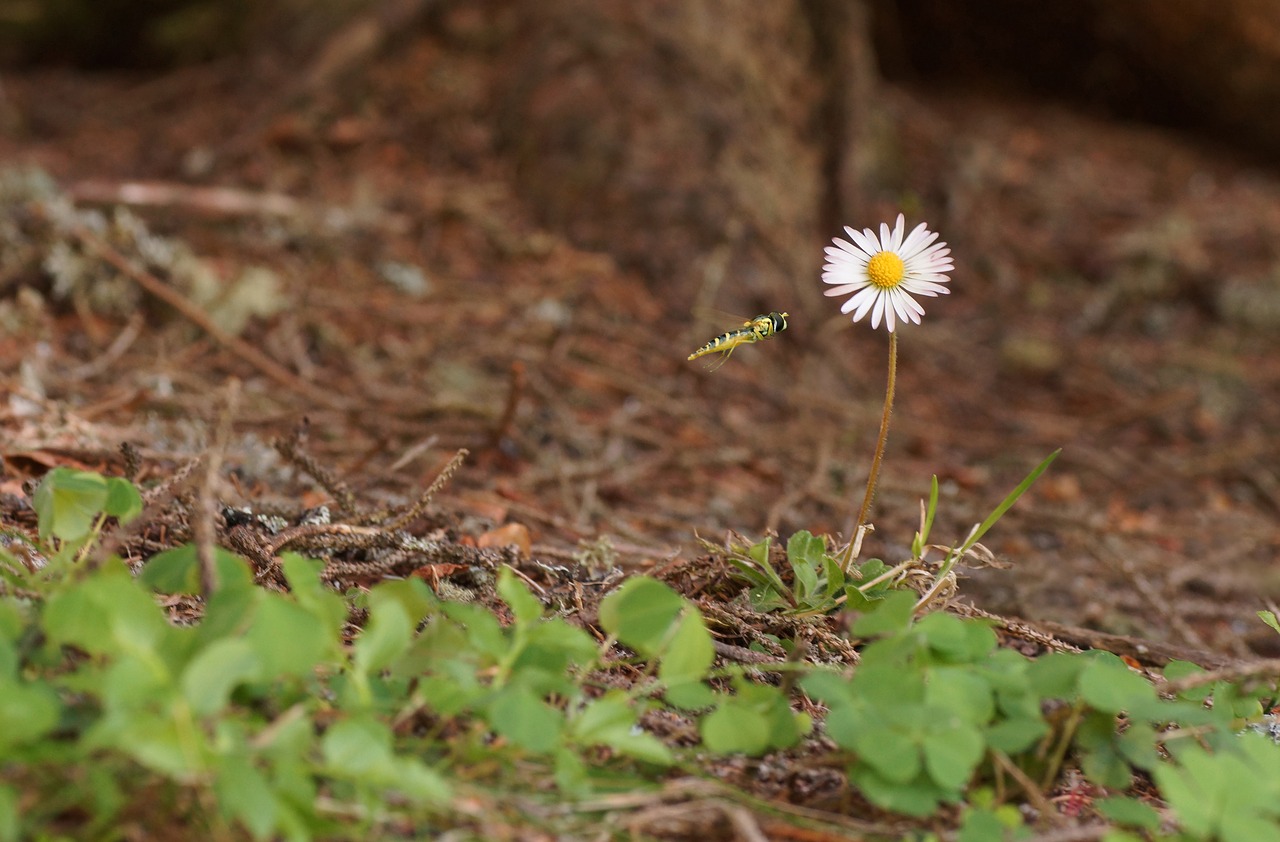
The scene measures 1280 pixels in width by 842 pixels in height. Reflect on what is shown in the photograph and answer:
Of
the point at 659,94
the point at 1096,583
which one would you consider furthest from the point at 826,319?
the point at 1096,583

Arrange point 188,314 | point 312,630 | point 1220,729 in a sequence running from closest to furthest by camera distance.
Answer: point 312,630 < point 1220,729 < point 188,314

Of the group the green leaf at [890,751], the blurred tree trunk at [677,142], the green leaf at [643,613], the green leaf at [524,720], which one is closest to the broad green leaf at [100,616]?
the green leaf at [524,720]

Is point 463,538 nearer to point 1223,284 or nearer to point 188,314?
point 188,314

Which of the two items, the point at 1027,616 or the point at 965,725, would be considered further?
the point at 1027,616

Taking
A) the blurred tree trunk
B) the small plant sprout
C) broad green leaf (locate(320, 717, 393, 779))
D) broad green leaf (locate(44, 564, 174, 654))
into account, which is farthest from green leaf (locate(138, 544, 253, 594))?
the blurred tree trunk

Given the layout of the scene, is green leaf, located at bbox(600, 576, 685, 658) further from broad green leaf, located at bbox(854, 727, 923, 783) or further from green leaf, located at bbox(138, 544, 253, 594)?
green leaf, located at bbox(138, 544, 253, 594)

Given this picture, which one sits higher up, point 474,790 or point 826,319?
point 826,319
